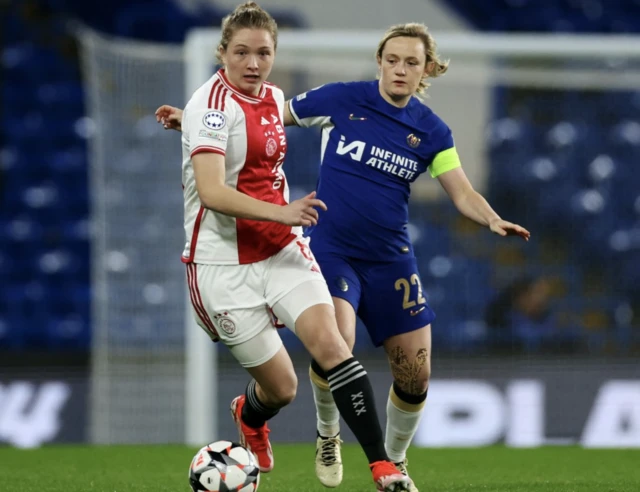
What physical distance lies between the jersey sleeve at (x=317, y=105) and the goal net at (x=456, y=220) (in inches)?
116

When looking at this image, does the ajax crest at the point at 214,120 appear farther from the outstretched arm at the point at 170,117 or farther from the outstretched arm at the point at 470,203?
the outstretched arm at the point at 470,203

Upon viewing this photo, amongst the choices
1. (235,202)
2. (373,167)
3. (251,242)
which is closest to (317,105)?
(373,167)

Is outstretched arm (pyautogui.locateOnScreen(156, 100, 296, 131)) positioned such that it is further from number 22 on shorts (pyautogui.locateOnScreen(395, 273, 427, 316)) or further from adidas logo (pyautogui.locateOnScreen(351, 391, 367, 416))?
adidas logo (pyautogui.locateOnScreen(351, 391, 367, 416))

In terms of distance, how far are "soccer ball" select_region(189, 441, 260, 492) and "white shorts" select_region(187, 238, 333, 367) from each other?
38cm

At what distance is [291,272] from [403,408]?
114 centimetres

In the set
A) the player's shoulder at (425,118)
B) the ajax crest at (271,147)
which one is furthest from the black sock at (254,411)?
the player's shoulder at (425,118)

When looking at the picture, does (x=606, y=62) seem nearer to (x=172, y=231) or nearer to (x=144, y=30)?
(x=172, y=231)

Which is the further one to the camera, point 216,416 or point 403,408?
point 216,416

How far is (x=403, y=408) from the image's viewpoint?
516cm

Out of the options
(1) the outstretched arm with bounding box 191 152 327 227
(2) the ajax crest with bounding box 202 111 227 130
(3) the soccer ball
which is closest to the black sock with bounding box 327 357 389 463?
(3) the soccer ball

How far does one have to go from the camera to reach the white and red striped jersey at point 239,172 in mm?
4246

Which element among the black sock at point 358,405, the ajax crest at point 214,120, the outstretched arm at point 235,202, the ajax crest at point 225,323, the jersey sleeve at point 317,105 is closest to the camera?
the outstretched arm at point 235,202

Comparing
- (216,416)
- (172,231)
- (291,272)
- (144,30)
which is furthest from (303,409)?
(144,30)

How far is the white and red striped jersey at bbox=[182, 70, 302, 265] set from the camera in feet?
13.9
